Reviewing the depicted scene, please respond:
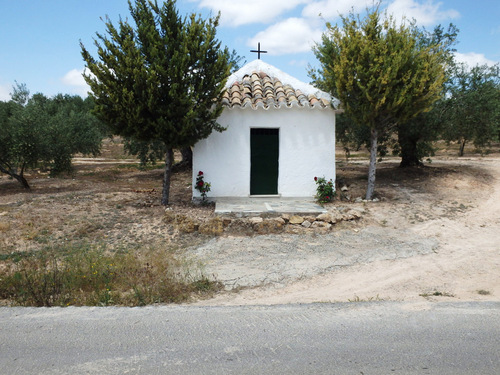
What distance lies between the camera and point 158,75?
938 centimetres

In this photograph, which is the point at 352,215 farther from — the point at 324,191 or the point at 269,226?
A: the point at 269,226

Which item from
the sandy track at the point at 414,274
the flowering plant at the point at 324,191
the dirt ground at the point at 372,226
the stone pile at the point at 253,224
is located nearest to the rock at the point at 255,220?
the stone pile at the point at 253,224

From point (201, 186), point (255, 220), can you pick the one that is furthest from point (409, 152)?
point (255, 220)

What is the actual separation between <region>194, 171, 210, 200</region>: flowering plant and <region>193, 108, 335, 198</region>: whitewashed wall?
0.48ft

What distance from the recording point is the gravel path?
6.42 meters

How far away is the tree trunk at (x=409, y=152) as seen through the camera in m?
16.0

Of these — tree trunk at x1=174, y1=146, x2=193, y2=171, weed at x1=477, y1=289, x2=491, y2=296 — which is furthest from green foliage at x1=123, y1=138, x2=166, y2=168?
weed at x1=477, y1=289, x2=491, y2=296

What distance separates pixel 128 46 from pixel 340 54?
5532 mm

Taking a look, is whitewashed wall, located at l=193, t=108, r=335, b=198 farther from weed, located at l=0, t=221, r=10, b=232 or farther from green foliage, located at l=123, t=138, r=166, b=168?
green foliage, located at l=123, t=138, r=166, b=168

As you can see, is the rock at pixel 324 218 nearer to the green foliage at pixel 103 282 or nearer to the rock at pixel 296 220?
the rock at pixel 296 220

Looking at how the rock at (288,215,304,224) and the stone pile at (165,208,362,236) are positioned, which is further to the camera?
the rock at (288,215,304,224)

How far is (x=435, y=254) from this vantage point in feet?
24.9

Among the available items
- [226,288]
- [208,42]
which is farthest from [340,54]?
[226,288]

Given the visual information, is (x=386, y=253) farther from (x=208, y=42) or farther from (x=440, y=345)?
(x=208, y=42)
